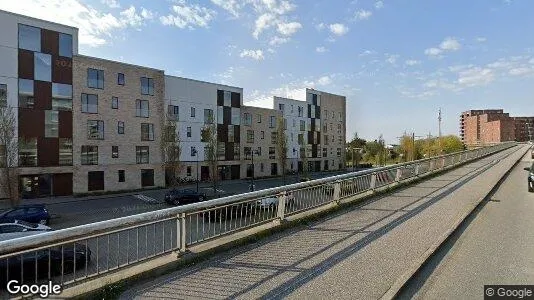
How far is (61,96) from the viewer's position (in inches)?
1219

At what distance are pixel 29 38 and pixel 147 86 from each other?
36.3 ft

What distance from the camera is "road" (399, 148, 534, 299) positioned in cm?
414

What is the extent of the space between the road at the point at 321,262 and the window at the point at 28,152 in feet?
99.9

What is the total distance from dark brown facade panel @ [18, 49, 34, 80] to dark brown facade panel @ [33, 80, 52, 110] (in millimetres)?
852

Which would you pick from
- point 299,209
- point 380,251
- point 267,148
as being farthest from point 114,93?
point 380,251

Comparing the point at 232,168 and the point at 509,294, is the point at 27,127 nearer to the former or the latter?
the point at 232,168

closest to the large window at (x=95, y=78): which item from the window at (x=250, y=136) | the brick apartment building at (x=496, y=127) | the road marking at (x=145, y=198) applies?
the road marking at (x=145, y=198)

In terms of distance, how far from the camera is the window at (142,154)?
35.6 m

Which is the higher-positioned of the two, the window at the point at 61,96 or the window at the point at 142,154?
the window at the point at 61,96

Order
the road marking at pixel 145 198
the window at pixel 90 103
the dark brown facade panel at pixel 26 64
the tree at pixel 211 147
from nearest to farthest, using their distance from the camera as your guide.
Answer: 1. the dark brown facade panel at pixel 26 64
2. the road marking at pixel 145 198
3. the window at pixel 90 103
4. the tree at pixel 211 147

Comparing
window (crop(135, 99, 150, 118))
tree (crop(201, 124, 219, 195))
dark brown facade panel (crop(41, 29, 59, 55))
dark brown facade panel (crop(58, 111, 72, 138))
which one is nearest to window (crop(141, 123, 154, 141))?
window (crop(135, 99, 150, 118))

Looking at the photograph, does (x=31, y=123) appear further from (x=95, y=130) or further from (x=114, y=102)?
(x=114, y=102)

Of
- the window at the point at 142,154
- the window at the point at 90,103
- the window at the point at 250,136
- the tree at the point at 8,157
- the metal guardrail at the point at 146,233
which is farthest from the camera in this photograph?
the window at the point at 250,136

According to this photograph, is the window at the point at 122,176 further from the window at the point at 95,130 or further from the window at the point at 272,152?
the window at the point at 272,152
